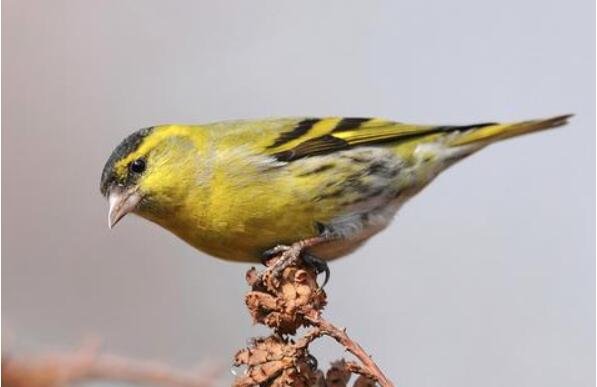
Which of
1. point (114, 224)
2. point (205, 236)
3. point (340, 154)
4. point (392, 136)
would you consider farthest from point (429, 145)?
point (114, 224)

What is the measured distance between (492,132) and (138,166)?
63 cm

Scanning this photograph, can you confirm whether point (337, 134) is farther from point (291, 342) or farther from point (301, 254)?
point (291, 342)

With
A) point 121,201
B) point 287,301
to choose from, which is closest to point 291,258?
point 287,301

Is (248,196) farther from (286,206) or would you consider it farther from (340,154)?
(340,154)

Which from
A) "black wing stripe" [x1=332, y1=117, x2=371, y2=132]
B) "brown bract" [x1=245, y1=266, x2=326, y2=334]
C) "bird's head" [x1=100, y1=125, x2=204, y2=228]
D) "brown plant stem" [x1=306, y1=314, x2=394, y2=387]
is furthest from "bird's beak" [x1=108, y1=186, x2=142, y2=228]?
"brown plant stem" [x1=306, y1=314, x2=394, y2=387]

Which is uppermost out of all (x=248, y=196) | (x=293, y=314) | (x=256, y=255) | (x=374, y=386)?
(x=248, y=196)

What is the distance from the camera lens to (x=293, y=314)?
0.74 meters

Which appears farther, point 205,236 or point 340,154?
point 340,154

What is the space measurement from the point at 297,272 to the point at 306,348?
127 mm

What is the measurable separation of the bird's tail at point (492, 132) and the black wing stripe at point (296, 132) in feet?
0.86

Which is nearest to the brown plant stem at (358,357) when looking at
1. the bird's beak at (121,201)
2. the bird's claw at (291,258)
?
the bird's claw at (291,258)

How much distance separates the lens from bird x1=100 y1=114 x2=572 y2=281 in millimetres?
1206

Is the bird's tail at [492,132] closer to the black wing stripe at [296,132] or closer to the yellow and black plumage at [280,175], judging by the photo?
the yellow and black plumage at [280,175]

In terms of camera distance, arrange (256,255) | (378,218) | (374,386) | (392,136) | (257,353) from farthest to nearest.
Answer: (392,136) → (378,218) → (256,255) → (257,353) → (374,386)
